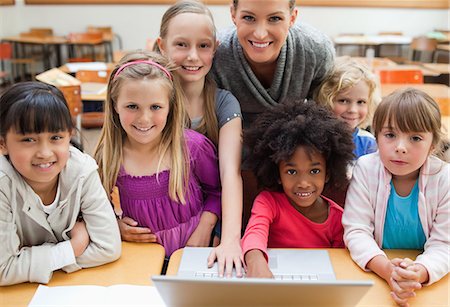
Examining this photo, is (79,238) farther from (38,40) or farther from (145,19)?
(145,19)

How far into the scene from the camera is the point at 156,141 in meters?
1.59

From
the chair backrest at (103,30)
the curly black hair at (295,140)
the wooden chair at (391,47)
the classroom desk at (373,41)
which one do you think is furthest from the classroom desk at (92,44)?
the curly black hair at (295,140)

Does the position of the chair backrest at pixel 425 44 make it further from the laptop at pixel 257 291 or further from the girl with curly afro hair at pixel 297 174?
the laptop at pixel 257 291

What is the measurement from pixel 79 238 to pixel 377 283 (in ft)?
2.64

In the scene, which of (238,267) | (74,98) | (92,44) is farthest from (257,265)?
(92,44)

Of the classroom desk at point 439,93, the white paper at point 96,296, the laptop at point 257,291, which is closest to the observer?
the laptop at point 257,291

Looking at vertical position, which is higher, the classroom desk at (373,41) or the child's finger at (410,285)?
the classroom desk at (373,41)

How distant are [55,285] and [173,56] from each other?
0.91 m

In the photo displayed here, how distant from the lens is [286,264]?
4.17ft

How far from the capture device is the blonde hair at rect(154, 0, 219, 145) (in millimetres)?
1755

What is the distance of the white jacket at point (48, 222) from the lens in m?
1.20

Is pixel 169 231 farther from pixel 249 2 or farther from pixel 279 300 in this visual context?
pixel 249 2

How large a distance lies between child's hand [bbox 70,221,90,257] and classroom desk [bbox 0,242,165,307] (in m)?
0.06

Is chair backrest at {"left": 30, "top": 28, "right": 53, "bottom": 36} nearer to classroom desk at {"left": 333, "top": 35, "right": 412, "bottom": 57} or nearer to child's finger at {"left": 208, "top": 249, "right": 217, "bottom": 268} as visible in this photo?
classroom desk at {"left": 333, "top": 35, "right": 412, "bottom": 57}
